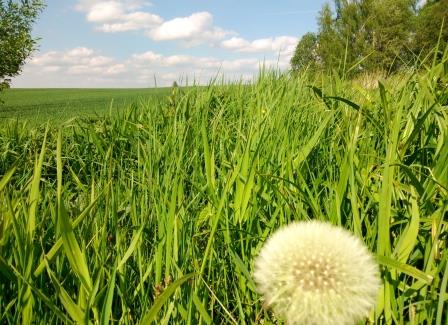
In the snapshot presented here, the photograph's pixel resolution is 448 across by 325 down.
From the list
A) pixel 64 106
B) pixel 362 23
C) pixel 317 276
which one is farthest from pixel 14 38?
pixel 362 23

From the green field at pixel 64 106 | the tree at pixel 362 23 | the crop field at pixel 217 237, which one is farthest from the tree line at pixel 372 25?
the crop field at pixel 217 237

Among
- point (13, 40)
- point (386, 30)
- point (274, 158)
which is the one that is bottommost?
point (274, 158)

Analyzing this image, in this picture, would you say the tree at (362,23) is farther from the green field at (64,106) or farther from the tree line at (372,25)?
the green field at (64,106)

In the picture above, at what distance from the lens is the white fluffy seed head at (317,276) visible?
750 millimetres

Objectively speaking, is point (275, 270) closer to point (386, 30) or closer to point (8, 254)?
Answer: point (8, 254)

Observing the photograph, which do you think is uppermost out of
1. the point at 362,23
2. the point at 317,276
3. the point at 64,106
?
the point at 362,23

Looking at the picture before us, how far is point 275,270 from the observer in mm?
817

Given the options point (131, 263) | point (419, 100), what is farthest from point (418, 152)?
point (131, 263)

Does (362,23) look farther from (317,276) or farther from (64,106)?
(317,276)

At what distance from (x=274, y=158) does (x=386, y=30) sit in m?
48.9

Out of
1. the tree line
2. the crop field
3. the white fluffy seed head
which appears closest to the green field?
the crop field

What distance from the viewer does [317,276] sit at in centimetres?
79

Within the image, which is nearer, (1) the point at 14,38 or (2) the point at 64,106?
(1) the point at 14,38

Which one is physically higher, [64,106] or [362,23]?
[362,23]
